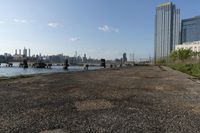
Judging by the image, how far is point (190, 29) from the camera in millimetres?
178250

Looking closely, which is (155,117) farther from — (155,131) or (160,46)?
(160,46)

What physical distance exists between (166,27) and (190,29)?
23.7m

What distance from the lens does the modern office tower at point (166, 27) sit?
169m

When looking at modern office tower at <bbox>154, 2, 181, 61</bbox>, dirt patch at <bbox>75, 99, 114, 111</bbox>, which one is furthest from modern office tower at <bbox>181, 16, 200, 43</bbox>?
dirt patch at <bbox>75, 99, 114, 111</bbox>

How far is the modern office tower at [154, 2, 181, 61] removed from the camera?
6649 inches

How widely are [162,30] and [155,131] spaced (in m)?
178

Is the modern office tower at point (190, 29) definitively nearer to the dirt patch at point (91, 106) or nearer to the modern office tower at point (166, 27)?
the modern office tower at point (166, 27)

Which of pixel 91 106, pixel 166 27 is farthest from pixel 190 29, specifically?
pixel 91 106

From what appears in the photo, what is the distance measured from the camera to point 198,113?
605 cm

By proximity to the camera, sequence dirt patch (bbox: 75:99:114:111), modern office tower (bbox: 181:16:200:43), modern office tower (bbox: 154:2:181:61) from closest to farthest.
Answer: dirt patch (bbox: 75:99:114:111) < modern office tower (bbox: 154:2:181:61) < modern office tower (bbox: 181:16:200:43)

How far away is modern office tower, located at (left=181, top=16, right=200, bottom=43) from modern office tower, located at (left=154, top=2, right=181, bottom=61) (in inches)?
221

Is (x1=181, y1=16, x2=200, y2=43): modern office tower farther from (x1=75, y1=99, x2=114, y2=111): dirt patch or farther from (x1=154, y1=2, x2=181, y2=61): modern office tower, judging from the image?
(x1=75, y1=99, x2=114, y2=111): dirt patch

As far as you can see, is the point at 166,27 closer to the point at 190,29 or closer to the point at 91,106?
the point at 190,29

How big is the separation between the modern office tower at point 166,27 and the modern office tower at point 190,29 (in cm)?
561
